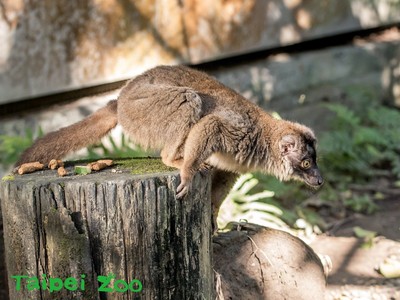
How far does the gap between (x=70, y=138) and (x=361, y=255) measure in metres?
3.07

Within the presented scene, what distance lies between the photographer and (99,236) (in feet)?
12.2

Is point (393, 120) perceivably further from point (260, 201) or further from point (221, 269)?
point (221, 269)

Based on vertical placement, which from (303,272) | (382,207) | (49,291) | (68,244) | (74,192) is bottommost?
(382,207)

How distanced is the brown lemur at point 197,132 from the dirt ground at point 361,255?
125 cm

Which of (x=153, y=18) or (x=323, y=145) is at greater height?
(x=153, y=18)

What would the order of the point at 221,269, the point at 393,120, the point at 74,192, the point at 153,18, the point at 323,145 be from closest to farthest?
the point at 74,192, the point at 221,269, the point at 153,18, the point at 323,145, the point at 393,120

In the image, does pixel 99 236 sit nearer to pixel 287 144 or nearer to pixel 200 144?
pixel 200 144

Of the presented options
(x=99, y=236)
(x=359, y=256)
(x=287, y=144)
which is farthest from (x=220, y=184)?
(x=359, y=256)

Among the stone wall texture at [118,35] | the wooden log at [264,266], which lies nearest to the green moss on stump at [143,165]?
the wooden log at [264,266]

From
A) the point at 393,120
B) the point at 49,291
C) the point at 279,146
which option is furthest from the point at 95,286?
the point at 393,120

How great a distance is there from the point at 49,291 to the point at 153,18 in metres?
4.24

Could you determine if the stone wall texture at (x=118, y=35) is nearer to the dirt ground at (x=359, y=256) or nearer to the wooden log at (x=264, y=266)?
the dirt ground at (x=359, y=256)

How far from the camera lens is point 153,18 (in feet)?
24.1

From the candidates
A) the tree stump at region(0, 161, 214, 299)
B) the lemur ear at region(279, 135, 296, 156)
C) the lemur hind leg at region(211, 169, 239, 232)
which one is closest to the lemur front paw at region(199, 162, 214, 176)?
the tree stump at region(0, 161, 214, 299)
